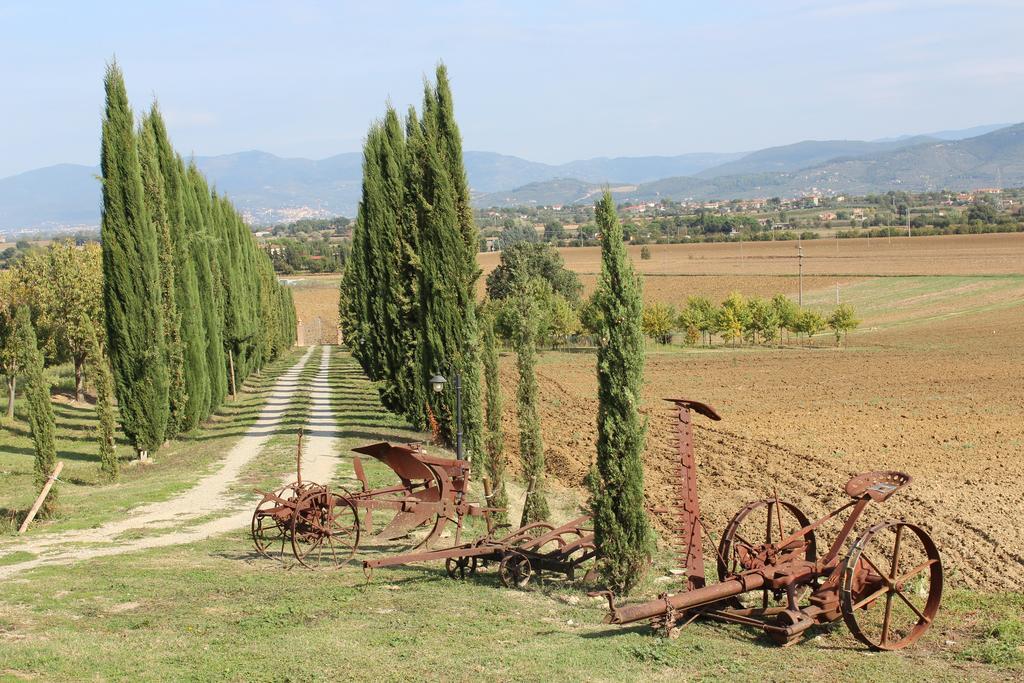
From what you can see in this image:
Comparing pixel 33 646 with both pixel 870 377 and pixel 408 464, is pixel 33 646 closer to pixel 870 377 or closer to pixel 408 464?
pixel 408 464

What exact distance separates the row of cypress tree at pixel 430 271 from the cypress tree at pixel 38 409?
618cm

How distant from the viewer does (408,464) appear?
11.8m

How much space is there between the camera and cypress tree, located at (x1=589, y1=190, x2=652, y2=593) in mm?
10500

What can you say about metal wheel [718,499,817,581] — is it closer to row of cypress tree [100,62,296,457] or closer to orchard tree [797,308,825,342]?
row of cypress tree [100,62,296,457]

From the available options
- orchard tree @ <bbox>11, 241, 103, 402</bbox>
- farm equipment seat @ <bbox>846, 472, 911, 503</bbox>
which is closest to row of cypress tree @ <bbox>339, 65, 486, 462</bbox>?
farm equipment seat @ <bbox>846, 472, 911, 503</bbox>

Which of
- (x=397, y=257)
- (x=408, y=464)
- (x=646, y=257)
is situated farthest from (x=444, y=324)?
(x=646, y=257)

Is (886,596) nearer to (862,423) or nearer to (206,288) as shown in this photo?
(862,423)

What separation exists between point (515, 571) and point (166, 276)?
1543 cm

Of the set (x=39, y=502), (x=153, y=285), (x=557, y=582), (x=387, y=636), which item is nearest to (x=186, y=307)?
(x=153, y=285)

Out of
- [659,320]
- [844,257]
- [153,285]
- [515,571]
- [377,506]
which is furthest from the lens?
[844,257]

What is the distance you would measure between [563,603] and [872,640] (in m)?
3.11

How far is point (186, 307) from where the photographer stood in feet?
81.3

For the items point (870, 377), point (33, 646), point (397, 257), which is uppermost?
point (397, 257)

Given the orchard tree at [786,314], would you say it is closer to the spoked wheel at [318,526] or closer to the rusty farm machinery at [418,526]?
the rusty farm machinery at [418,526]
